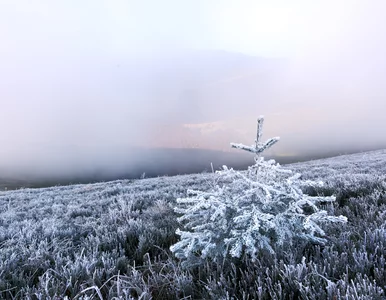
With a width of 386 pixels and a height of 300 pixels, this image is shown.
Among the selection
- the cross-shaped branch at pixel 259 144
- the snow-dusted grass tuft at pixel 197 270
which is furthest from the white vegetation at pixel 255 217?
the snow-dusted grass tuft at pixel 197 270

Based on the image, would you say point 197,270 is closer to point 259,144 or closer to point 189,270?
point 189,270

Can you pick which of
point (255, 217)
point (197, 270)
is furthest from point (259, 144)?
point (197, 270)

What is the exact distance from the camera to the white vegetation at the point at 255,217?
2.58 metres

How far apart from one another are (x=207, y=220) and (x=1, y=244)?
3565 millimetres

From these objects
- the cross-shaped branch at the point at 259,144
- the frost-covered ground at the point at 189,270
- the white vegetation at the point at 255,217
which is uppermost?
the cross-shaped branch at the point at 259,144

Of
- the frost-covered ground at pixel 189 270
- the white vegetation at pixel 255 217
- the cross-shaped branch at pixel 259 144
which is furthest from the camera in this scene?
the cross-shaped branch at pixel 259 144

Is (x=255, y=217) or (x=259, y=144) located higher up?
(x=259, y=144)

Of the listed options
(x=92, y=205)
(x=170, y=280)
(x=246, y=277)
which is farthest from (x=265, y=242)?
(x=92, y=205)

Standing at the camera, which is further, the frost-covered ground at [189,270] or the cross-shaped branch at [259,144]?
the cross-shaped branch at [259,144]

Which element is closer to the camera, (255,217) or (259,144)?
(255,217)

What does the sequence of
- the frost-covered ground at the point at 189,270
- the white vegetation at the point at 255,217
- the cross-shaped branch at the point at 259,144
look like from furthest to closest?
1. the cross-shaped branch at the point at 259,144
2. the white vegetation at the point at 255,217
3. the frost-covered ground at the point at 189,270

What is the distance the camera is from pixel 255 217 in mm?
2562

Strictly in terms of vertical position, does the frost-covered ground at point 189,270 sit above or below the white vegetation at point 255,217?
below

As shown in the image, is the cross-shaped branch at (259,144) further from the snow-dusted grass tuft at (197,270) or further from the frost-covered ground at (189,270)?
the frost-covered ground at (189,270)
